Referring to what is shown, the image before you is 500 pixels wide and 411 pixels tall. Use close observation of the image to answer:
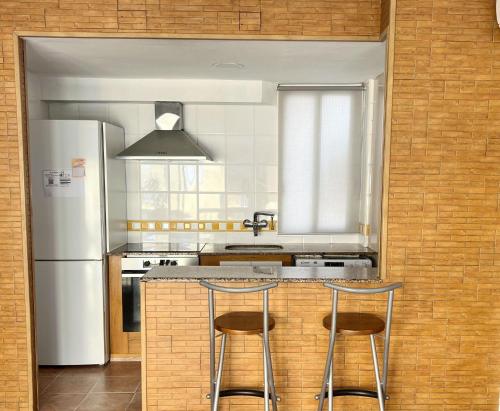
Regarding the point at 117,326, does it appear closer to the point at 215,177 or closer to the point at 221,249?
the point at 221,249

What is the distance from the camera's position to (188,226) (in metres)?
3.86

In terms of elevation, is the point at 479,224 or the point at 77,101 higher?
the point at 77,101

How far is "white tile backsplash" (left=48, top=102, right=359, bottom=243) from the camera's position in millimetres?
3787

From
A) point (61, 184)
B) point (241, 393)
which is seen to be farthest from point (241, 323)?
point (61, 184)

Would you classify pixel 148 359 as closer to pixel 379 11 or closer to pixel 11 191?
pixel 11 191

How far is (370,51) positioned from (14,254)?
2630 millimetres

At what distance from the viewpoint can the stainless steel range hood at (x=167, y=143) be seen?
11.1 feet

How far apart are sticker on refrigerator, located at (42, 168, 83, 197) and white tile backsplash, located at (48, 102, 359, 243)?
781 millimetres

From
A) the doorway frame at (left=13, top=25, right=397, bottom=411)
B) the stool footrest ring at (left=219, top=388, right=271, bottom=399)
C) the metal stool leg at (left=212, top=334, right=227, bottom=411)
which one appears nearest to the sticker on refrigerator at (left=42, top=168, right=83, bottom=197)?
the doorway frame at (left=13, top=25, right=397, bottom=411)

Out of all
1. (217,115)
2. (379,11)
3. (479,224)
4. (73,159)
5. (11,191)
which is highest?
(379,11)

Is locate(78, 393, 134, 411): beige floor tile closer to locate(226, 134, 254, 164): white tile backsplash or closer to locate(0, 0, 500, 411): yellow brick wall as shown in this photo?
locate(0, 0, 500, 411): yellow brick wall

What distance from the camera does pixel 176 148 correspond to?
3.46 meters

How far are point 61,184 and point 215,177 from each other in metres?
1.38

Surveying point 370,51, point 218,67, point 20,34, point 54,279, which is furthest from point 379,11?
point 54,279
